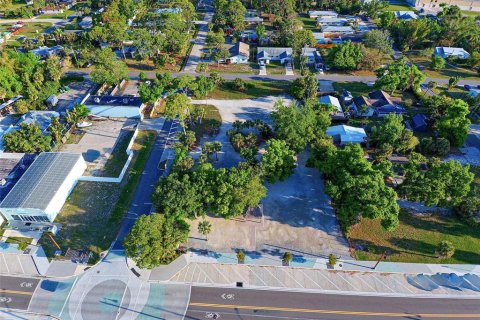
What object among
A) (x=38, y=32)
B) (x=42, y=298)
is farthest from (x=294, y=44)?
(x=38, y=32)

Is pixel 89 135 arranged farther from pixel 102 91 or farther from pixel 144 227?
pixel 144 227

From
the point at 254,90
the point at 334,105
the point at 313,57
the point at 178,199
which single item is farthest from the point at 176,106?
the point at 313,57

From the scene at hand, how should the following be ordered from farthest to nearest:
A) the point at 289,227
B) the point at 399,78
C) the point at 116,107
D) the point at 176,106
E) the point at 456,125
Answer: the point at 399,78 < the point at 116,107 < the point at 176,106 < the point at 456,125 < the point at 289,227

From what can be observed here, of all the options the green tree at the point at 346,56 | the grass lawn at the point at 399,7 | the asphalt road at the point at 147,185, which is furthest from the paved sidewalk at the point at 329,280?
the grass lawn at the point at 399,7

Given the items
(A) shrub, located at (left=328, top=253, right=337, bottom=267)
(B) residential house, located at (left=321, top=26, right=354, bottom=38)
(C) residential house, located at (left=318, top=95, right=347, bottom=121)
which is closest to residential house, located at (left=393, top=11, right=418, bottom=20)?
(B) residential house, located at (left=321, top=26, right=354, bottom=38)

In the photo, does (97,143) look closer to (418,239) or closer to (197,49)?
(197,49)

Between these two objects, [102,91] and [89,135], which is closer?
[89,135]
